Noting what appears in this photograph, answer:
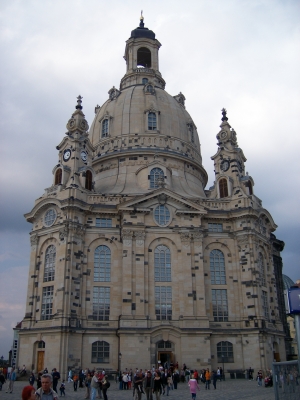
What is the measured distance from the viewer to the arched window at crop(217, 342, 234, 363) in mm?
45250

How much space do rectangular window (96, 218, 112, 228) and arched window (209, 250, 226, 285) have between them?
38.2ft

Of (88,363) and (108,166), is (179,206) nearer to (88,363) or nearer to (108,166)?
(108,166)

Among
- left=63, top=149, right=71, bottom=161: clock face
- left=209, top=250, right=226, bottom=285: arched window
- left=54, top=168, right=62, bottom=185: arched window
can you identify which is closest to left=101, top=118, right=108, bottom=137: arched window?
left=63, top=149, right=71, bottom=161: clock face

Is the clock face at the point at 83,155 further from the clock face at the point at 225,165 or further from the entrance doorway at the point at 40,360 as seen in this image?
the entrance doorway at the point at 40,360

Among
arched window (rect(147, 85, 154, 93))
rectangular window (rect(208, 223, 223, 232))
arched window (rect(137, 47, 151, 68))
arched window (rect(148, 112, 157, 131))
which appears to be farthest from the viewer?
arched window (rect(137, 47, 151, 68))

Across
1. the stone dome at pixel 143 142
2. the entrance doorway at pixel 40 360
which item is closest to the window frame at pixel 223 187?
the stone dome at pixel 143 142

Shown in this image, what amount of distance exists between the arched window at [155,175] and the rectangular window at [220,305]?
45.0 feet

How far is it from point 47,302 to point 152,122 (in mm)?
26651

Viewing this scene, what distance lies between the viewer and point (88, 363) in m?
42.9

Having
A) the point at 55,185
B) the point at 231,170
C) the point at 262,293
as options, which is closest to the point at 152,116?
the point at 231,170

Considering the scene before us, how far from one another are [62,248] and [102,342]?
10.2m

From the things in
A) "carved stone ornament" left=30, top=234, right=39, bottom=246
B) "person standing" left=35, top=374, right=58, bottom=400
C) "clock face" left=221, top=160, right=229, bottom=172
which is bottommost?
"person standing" left=35, top=374, right=58, bottom=400

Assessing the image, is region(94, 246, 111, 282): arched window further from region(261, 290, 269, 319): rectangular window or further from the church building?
region(261, 290, 269, 319): rectangular window

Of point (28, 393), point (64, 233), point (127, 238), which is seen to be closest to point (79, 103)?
point (64, 233)
